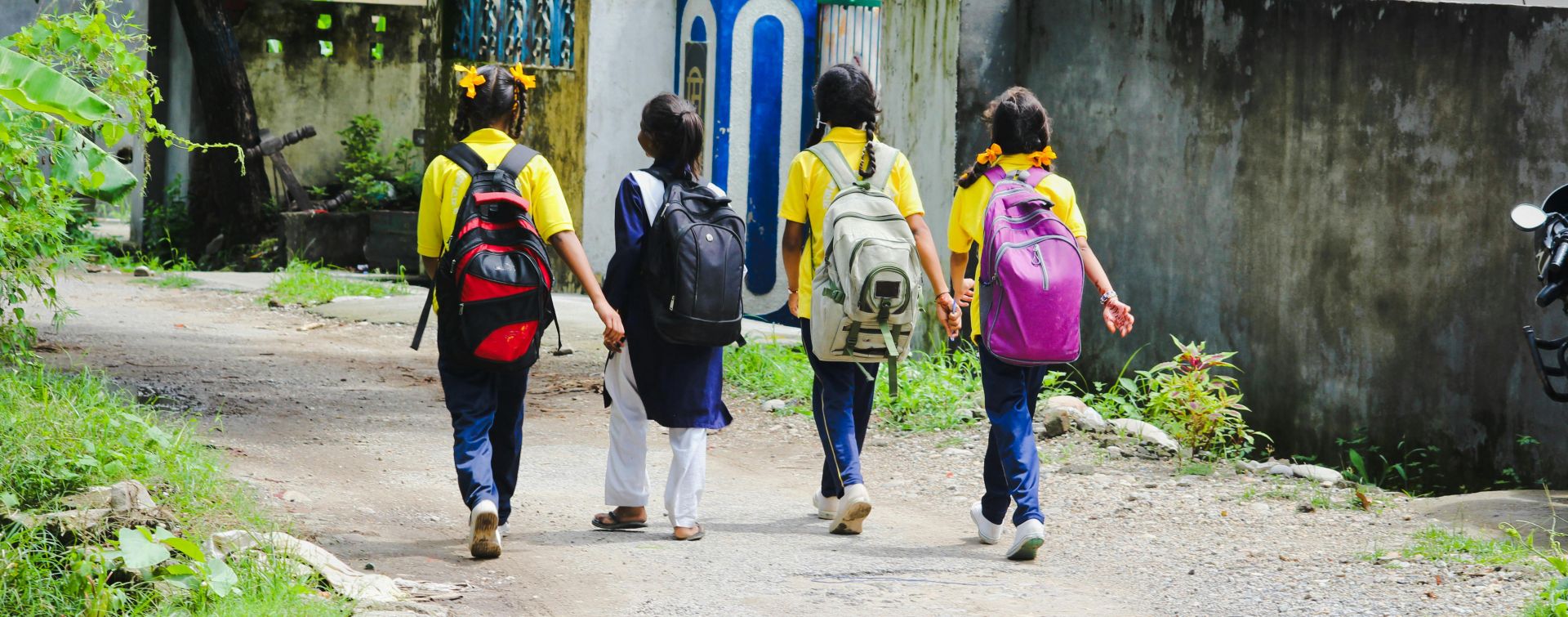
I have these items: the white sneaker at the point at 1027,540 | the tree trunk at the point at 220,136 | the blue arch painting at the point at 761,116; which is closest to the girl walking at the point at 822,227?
the white sneaker at the point at 1027,540

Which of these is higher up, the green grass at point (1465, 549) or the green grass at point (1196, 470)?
the green grass at point (1465, 549)

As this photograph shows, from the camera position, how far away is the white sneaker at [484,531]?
16.0ft

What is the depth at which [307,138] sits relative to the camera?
1703 cm

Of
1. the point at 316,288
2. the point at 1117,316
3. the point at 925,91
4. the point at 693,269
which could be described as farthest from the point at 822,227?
the point at 316,288

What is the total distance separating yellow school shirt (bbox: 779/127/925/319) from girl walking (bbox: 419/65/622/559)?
0.83 meters

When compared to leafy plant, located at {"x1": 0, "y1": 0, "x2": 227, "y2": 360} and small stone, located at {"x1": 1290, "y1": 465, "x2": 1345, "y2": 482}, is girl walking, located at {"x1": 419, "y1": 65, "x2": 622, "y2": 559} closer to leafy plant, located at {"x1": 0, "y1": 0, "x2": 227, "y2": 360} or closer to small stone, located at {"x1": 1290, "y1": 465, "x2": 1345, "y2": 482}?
leafy plant, located at {"x1": 0, "y1": 0, "x2": 227, "y2": 360}

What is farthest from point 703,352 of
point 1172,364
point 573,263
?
point 1172,364

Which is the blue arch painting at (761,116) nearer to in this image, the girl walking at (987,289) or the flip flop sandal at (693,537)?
the girl walking at (987,289)

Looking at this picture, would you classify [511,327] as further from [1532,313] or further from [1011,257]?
[1532,313]

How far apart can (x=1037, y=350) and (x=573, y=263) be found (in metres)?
1.55

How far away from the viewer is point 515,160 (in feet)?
16.0

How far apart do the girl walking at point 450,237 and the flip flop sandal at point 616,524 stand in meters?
0.55

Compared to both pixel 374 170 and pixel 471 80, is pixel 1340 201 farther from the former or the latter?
pixel 374 170

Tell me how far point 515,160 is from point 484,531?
1.20m
